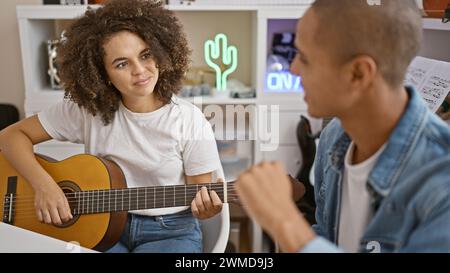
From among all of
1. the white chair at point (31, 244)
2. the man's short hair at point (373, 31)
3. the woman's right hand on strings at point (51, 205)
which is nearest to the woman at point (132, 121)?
the woman's right hand on strings at point (51, 205)

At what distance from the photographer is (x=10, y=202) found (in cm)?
87

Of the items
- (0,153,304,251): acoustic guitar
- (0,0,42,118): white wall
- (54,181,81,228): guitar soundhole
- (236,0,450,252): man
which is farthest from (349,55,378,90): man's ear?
(0,0,42,118): white wall

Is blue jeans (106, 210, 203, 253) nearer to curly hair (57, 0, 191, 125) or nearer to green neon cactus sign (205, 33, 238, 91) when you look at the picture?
curly hair (57, 0, 191, 125)

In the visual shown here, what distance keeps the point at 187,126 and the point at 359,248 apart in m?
0.42

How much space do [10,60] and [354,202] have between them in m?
1.07

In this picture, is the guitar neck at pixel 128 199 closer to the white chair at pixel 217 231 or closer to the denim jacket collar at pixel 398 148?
the white chair at pixel 217 231

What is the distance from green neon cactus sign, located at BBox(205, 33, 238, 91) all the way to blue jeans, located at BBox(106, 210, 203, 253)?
40 cm

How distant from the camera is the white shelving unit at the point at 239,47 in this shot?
119 cm

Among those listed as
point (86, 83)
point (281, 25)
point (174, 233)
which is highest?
point (281, 25)

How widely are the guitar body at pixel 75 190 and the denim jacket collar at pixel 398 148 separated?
0.49 metres

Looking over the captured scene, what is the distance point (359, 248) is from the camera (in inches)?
22.3

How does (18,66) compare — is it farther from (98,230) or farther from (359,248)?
(359,248)

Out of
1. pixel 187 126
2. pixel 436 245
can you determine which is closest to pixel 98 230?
pixel 187 126

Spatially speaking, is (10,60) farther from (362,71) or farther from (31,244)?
(362,71)
